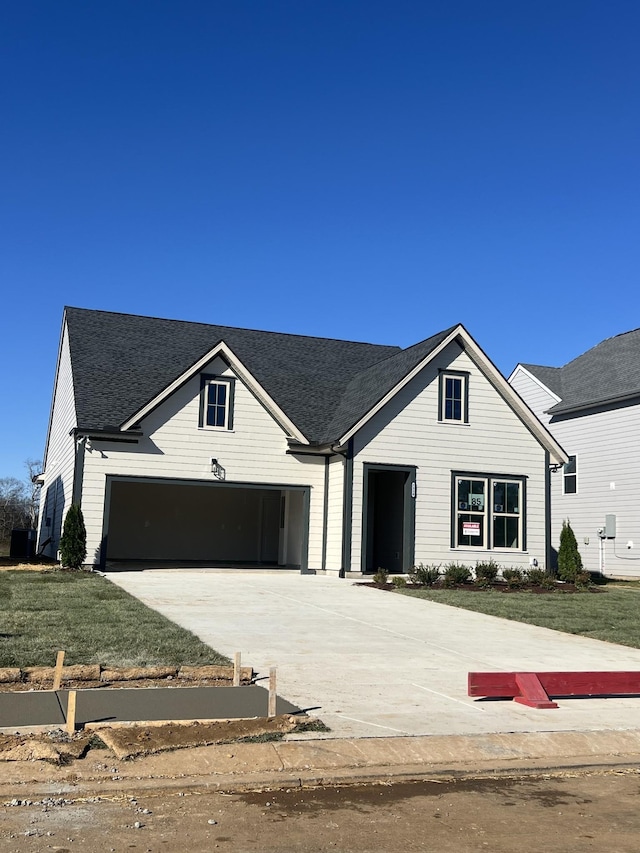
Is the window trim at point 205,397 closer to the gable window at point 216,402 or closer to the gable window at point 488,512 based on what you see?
the gable window at point 216,402

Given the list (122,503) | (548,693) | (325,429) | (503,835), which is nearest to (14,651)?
(548,693)

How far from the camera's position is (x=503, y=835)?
487 centimetres

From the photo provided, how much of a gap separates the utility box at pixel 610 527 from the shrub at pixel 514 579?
8008 millimetres

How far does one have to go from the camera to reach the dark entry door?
23969 mm

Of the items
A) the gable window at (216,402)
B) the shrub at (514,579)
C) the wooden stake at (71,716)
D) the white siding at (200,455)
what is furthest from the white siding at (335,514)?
the wooden stake at (71,716)

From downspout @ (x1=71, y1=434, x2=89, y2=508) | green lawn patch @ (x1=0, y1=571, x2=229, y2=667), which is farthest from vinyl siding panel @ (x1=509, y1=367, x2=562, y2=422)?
green lawn patch @ (x1=0, y1=571, x2=229, y2=667)

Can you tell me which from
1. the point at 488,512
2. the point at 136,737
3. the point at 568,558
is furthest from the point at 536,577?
the point at 136,737

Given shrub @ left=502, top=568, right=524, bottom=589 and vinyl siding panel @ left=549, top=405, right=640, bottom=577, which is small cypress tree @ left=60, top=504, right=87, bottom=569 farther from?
vinyl siding panel @ left=549, top=405, right=640, bottom=577

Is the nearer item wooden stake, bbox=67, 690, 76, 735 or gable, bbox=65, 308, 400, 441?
wooden stake, bbox=67, 690, 76, 735

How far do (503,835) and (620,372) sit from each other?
2723 cm

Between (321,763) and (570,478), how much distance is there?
1073 inches

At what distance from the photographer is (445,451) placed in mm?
24531

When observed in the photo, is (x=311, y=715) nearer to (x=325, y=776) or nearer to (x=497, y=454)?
(x=325, y=776)

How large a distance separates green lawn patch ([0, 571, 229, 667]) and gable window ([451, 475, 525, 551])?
11.5 metres
